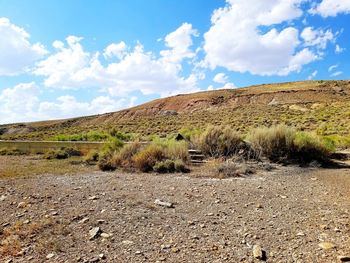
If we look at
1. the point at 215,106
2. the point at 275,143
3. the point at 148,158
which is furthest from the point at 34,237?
the point at 215,106

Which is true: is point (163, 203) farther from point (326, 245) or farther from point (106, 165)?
point (106, 165)

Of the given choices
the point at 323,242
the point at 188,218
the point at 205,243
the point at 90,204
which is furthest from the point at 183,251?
the point at 90,204

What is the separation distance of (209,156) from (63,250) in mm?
9979

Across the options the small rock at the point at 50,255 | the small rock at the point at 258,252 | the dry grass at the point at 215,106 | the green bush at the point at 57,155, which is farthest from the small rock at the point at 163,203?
the dry grass at the point at 215,106

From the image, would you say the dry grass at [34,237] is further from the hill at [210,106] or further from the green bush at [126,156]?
the hill at [210,106]

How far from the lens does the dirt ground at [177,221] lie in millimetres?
4848

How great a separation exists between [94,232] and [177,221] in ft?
4.54

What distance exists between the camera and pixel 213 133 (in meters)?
15.3

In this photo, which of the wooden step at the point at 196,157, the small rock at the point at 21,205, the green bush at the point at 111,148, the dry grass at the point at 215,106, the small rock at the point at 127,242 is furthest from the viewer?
the dry grass at the point at 215,106

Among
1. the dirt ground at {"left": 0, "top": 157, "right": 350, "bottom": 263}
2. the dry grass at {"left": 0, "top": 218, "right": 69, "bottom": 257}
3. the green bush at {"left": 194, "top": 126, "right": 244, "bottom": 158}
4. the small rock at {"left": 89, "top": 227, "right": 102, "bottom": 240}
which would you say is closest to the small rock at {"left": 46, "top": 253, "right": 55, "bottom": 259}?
the dirt ground at {"left": 0, "top": 157, "right": 350, "bottom": 263}

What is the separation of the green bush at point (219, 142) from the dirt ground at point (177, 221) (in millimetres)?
4592

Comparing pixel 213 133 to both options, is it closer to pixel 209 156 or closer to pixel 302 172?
pixel 209 156

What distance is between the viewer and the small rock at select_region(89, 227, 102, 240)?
5.44 m

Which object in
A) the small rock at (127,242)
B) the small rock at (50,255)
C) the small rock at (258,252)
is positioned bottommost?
the small rock at (50,255)
